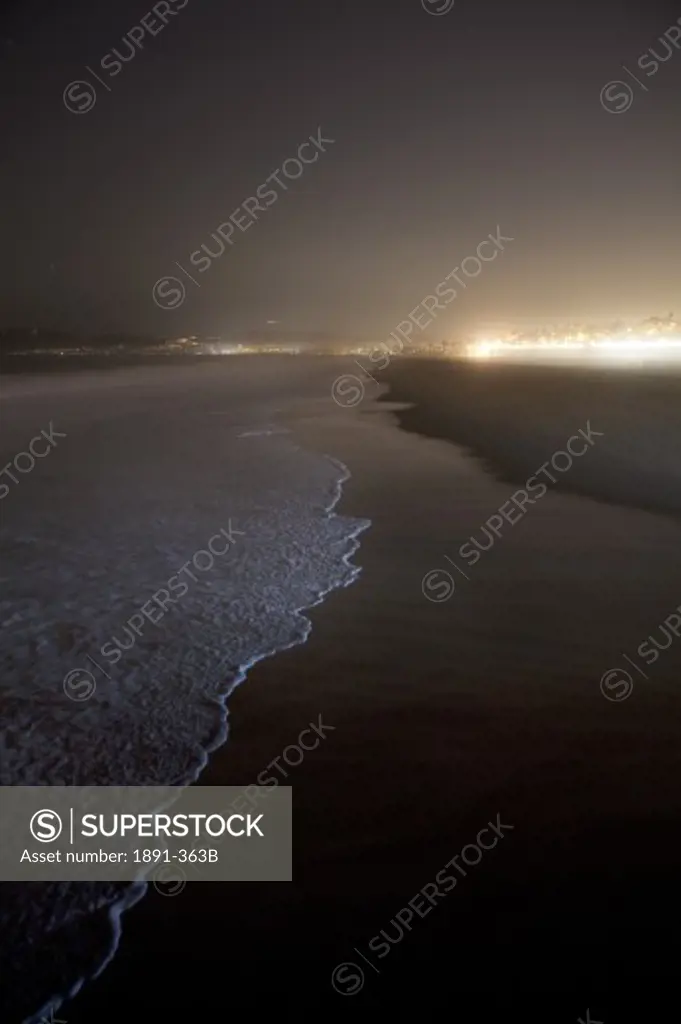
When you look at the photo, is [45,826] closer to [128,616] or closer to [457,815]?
[457,815]

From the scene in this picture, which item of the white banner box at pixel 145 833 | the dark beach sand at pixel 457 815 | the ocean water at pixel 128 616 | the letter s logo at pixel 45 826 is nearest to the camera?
the dark beach sand at pixel 457 815

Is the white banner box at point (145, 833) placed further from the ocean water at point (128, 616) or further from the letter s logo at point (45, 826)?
the ocean water at point (128, 616)

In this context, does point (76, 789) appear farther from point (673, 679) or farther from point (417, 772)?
point (673, 679)

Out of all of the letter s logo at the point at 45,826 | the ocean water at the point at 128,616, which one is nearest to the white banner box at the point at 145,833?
the letter s logo at the point at 45,826

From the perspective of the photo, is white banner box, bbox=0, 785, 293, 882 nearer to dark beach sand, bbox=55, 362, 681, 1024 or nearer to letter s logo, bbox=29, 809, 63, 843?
letter s logo, bbox=29, 809, 63, 843

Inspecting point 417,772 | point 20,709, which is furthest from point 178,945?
point 20,709
